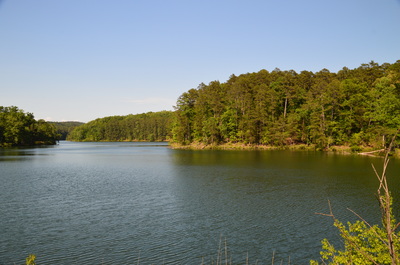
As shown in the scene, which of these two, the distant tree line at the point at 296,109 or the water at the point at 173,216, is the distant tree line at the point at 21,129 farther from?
the water at the point at 173,216

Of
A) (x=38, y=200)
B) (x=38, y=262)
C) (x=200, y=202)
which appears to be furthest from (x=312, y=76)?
(x=38, y=262)

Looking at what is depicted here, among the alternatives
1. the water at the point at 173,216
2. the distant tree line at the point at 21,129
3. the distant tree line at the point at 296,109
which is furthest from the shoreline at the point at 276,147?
the distant tree line at the point at 21,129

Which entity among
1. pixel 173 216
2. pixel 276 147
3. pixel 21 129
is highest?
pixel 21 129

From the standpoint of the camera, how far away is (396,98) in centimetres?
6706

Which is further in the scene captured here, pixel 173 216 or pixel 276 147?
pixel 276 147

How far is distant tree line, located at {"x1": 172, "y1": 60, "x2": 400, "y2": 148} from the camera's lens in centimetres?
7356

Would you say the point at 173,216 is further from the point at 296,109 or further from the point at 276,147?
the point at 296,109

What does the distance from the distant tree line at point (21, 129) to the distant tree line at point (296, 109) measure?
236 feet

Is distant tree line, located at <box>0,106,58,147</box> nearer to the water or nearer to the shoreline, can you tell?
the shoreline

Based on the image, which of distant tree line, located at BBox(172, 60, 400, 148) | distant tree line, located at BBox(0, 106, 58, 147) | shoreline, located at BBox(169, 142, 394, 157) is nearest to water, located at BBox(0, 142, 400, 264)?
shoreline, located at BBox(169, 142, 394, 157)

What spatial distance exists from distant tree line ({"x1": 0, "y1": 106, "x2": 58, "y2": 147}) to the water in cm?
10827

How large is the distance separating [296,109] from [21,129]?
117099 millimetres

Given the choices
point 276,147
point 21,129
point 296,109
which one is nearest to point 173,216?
point 276,147

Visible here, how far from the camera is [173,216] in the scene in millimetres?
21906
